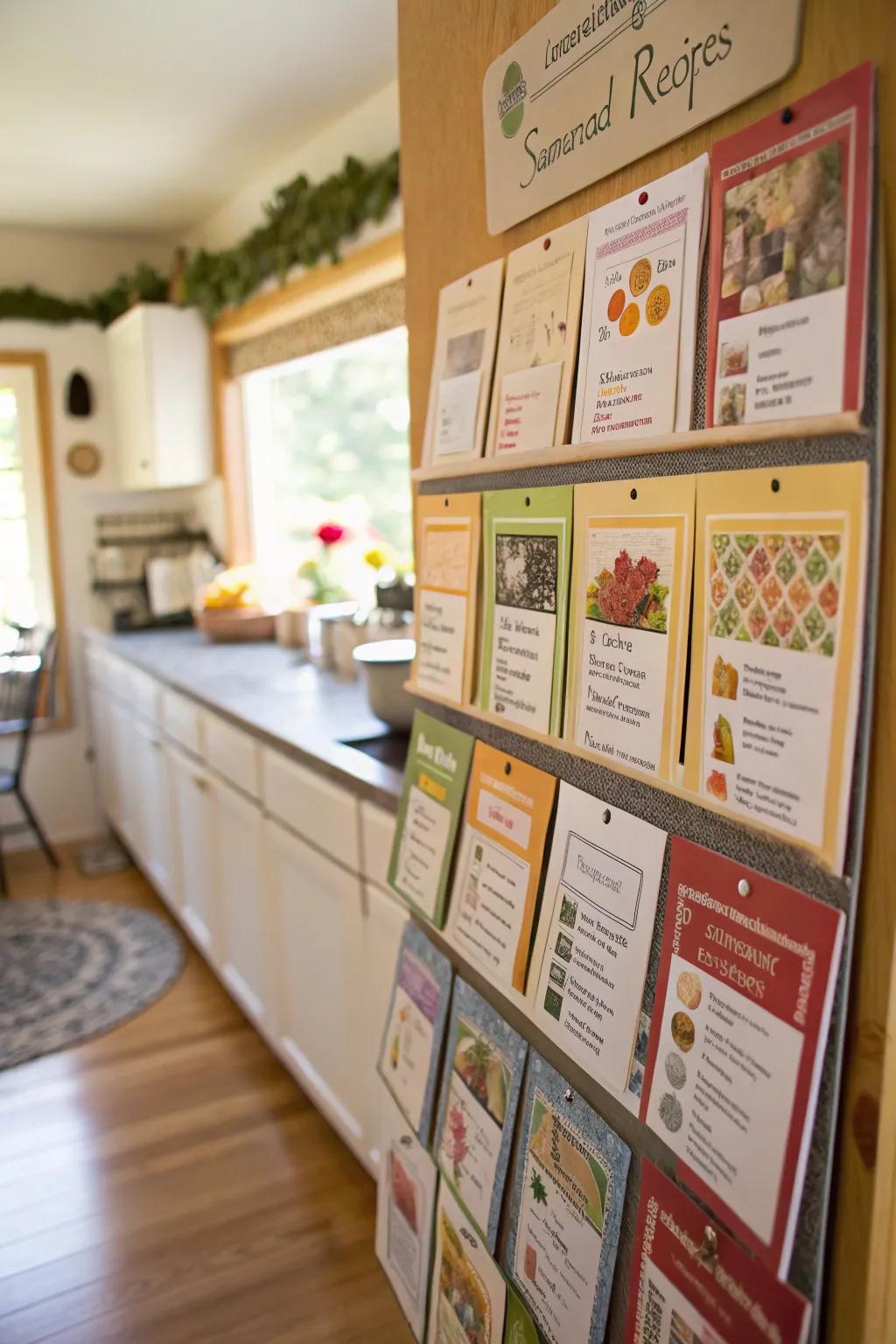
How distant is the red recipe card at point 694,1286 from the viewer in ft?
2.54

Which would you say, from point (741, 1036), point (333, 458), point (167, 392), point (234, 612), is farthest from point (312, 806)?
point (333, 458)

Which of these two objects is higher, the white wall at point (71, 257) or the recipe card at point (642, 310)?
the white wall at point (71, 257)

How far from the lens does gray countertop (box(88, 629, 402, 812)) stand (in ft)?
6.29

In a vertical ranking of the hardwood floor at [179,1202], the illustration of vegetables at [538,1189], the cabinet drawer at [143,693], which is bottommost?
the hardwood floor at [179,1202]

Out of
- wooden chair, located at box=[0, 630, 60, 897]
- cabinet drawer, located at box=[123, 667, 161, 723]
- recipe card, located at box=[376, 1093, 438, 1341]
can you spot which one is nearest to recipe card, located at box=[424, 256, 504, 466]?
recipe card, located at box=[376, 1093, 438, 1341]

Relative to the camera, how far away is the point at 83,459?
4.33m

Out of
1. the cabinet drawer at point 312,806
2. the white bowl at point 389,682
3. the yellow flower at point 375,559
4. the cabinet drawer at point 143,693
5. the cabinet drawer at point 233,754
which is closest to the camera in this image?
the cabinet drawer at point 312,806

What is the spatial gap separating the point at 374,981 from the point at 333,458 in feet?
23.3

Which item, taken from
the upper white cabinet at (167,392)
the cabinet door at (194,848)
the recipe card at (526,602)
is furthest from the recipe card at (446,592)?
the upper white cabinet at (167,392)

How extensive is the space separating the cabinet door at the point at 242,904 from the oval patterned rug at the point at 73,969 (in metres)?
0.40

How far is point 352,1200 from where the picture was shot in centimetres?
205

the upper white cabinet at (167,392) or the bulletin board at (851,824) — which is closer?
the bulletin board at (851,824)

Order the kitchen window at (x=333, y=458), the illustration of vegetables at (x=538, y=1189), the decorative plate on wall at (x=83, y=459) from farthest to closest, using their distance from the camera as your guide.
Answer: the decorative plate on wall at (x=83, y=459), the kitchen window at (x=333, y=458), the illustration of vegetables at (x=538, y=1189)

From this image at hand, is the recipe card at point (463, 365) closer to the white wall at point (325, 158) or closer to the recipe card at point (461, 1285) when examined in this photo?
the recipe card at point (461, 1285)
